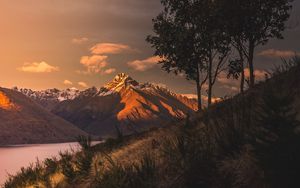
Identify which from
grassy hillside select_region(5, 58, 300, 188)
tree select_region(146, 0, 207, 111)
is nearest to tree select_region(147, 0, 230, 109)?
tree select_region(146, 0, 207, 111)

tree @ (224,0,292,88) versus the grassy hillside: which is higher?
tree @ (224,0,292,88)

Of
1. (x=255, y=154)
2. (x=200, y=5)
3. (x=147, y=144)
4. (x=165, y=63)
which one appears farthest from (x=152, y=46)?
(x=255, y=154)

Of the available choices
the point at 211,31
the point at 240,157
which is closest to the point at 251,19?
the point at 211,31

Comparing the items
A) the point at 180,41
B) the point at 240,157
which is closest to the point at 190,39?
the point at 180,41

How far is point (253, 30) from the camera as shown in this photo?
1668 inches

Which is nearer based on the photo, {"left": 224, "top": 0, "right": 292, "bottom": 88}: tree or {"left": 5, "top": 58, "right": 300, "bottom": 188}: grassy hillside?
{"left": 5, "top": 58, "right": 300, "bottom": 188}: grassy hillside

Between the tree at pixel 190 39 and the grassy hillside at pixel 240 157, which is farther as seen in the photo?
the tree at pixel 190 39

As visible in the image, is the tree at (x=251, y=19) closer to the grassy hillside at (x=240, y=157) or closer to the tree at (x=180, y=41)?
the tree at (x=180, y=41)

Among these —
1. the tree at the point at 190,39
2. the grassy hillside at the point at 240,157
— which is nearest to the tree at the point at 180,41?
the tree at the point at 190,39

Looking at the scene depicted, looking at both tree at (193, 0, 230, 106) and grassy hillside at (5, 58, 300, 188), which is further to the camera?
tree at (193, 0, 230, 106)

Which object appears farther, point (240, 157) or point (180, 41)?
point (180, 41)

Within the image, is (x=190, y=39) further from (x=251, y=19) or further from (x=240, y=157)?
(x=240, y=157)

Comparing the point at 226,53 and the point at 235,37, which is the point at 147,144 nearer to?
the point at 235,37

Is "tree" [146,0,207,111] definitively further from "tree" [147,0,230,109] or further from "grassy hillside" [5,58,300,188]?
"grassy hillside" [5,58,300,188]
